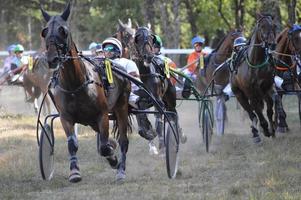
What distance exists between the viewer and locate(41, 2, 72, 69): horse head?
8.09 metres

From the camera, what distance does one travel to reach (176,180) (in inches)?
364

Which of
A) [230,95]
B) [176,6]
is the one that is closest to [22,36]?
[176,6]

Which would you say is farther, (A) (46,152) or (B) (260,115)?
(B) (260,115)

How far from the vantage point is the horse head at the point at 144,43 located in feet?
35.7

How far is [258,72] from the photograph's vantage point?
12.6 m

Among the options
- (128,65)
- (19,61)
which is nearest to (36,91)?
(19,61)

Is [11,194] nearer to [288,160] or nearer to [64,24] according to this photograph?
[64,24]

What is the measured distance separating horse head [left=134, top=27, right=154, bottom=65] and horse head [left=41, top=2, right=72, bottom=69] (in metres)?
2.56

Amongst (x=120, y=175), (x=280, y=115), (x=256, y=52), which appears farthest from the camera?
(x=280, y=115)

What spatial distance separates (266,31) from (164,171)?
3.37 metres

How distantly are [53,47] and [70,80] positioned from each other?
2.13 ft

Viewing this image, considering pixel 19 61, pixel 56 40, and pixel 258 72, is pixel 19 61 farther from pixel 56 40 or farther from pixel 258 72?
pixel 56 40

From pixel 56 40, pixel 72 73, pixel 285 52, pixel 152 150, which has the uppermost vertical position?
pixel 56 40

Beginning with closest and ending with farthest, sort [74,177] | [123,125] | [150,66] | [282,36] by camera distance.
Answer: [74,177] → [123,125] → [150,66] → [282,36]
